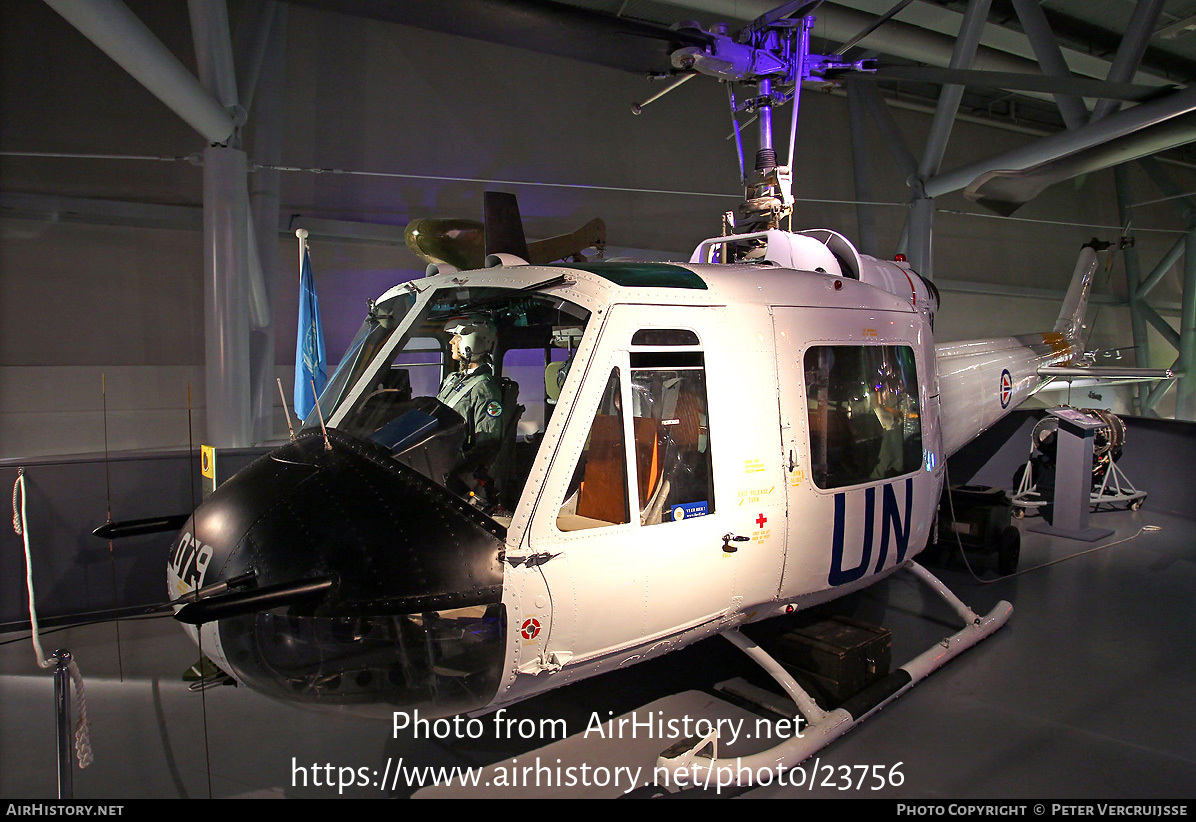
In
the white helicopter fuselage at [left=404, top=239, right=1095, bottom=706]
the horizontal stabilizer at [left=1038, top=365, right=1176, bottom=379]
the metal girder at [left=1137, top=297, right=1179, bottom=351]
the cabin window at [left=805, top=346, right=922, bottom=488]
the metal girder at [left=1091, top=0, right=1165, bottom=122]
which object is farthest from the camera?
the metal girder at [left=1137, top=297, right=1179, bottom=351]

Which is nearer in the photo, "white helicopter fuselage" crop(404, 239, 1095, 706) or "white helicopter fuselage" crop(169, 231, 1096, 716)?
"white helicopter fuselage" crop(169, 231, 1096, 716)

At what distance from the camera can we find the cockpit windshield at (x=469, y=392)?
8.84 ft

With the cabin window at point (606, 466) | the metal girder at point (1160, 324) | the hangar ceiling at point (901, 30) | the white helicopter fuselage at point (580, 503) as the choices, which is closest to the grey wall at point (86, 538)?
the white helicopter fuselage at point (580, 503)

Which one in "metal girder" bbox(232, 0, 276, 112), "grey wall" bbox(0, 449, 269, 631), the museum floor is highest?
"metal girder" bbox(232, 0, 276, 112)

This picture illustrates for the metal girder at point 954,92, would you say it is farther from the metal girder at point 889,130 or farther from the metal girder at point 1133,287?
the metal girder at point 1133,287

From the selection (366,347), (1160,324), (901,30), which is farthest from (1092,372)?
(1160,324)

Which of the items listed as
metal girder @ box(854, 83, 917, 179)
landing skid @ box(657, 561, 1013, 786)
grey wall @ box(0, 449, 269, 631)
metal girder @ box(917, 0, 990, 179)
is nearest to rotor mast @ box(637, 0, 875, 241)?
landing skid @ box(657, 561, 1013, 786)

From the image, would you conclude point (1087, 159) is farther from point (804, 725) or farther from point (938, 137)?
point (938, 137)

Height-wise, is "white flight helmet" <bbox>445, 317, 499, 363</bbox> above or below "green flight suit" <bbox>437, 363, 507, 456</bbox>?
above

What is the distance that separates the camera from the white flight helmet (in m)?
3.15

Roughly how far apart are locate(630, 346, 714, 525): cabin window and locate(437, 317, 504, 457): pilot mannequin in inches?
25.7

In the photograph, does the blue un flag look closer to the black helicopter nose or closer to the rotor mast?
the black helicopter nose

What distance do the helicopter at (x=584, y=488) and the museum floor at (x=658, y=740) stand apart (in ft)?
0.87
